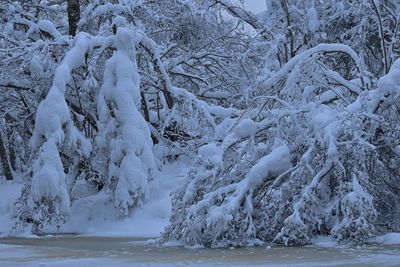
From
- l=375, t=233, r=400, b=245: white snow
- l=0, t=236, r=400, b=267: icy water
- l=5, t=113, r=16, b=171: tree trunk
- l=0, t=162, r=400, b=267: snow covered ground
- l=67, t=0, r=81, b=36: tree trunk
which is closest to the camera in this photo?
l=0, t=236, r=400, b=267: icy water

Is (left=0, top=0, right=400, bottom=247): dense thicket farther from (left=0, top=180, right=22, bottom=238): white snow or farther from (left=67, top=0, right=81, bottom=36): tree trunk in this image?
(left=0, top=180, right=22, bottom=238): white snow

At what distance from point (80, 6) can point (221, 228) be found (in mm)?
10912

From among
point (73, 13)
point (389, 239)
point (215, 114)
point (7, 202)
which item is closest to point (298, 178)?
point (389, 239)

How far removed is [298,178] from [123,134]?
456 cm

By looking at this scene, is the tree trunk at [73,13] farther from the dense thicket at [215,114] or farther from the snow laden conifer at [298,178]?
the snow laden conifer at [298,178]

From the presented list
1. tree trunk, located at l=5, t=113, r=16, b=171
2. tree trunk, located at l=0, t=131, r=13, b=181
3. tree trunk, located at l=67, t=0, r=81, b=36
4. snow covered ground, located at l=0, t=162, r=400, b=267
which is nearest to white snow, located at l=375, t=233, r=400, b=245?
snow covered ground, located at l=0, t=162, r=400, b=267

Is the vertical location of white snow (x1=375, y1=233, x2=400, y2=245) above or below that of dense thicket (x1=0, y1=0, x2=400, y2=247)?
below

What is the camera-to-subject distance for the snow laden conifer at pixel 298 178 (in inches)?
303

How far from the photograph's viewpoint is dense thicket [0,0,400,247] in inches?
314

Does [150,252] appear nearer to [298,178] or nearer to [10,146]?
[298,178]

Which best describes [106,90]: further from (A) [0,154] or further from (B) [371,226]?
(A) [0,154]

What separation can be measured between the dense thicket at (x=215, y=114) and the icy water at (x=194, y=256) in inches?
17.3

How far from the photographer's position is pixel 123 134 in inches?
460

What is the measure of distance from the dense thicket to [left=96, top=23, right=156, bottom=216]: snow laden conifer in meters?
0.03
